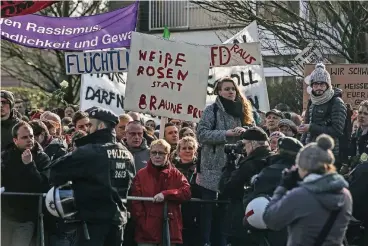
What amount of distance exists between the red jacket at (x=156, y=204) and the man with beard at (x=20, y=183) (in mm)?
977

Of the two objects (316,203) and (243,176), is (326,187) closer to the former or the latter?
(316,203)

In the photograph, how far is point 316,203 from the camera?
23.6 ft

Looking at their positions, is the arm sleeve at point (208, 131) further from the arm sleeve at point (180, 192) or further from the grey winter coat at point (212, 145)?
the arm sleeve at point (180, 192)

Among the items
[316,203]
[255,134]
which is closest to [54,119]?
[255,134]

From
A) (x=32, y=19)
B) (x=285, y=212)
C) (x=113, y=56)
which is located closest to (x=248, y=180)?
(x=285, y=212)

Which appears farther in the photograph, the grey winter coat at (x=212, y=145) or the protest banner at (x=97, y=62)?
the protest banner at (x=97, y=62)

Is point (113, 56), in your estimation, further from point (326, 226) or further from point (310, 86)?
point (326, 226)

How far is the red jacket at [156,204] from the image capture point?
1043 cm

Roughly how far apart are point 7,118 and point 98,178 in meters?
2.38

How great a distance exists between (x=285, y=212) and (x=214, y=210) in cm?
386

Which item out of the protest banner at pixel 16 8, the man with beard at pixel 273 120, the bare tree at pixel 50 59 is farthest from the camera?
the bare tree at pixel 50 59

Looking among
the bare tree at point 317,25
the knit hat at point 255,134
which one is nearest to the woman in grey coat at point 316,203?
the knit hat at point 255,134

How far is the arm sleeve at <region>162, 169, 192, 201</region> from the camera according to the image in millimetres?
10430

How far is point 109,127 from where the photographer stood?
9.34 m
